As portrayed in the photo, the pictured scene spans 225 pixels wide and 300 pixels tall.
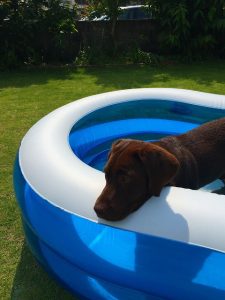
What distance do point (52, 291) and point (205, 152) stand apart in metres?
1.72

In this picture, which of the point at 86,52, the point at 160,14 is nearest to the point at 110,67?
the point at 86,52

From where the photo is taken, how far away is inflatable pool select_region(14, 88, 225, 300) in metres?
2.34

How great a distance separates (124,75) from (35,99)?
244cm

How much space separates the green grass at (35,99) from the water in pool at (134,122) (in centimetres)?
108

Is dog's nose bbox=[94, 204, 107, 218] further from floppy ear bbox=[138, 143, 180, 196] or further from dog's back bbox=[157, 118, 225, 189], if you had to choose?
dog's back bbox=[157, 118, 225, 189]

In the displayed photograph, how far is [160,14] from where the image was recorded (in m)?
10.4

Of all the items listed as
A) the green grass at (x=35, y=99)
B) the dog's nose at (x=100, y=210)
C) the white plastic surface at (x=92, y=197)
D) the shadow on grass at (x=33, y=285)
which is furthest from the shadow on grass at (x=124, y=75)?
the dog's nose at (x=100, y=210)

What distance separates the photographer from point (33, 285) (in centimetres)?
314

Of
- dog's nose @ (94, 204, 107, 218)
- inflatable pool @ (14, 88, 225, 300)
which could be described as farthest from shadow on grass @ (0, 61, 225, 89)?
dog's nose @ (94, 204, 107, 218)

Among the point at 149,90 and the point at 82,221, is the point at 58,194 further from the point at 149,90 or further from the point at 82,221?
the point at 149,90

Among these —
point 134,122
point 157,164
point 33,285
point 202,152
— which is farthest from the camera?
point 134,122

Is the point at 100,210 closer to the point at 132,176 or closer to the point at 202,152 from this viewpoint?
the point at 132,176

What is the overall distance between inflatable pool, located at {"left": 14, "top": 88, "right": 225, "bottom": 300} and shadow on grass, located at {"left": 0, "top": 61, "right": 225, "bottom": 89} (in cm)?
522

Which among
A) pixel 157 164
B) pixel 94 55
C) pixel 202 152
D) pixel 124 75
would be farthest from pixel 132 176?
pixel 94 55
